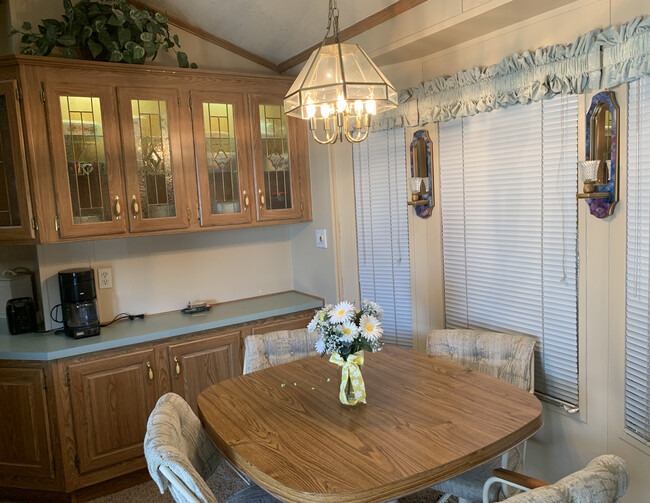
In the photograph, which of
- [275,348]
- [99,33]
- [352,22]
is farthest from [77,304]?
[352,22]

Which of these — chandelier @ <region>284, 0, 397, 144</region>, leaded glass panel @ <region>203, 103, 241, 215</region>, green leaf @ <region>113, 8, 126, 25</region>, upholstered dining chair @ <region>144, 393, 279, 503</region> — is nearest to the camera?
upholstered dining chair @ <region>144, 393, 279, 503</region>

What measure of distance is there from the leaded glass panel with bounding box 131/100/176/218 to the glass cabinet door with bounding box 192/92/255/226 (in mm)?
183

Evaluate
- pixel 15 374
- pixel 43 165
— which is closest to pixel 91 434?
pixel 15 374

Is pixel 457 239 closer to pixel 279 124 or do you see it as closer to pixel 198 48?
pixel 279 124

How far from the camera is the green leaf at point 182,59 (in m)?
3.03

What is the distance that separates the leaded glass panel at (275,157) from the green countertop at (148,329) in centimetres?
68

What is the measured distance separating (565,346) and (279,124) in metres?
2.24

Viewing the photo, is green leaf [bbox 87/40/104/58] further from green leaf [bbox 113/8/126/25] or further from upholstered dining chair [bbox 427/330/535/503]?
upholstered dining chair [bbox 427/330/535/503]

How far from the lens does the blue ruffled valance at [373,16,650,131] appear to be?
5.91 feet

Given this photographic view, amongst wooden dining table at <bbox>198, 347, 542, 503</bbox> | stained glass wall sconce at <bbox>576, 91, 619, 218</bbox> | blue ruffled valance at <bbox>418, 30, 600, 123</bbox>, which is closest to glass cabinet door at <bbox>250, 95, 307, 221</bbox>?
blue ruffled valance at <bbox>418, 30, 600, 123</bbox>

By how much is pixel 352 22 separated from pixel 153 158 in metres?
1.38

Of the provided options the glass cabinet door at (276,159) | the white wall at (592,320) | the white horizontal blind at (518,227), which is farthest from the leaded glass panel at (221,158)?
the white wall at (592,320)

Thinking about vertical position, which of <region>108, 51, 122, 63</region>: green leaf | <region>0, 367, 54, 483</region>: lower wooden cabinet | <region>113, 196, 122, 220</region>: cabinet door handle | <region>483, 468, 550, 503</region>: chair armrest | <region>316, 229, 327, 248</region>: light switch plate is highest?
<region>108, 51, 122, 63</region>: green leaf

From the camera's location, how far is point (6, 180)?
2641 millimetres
